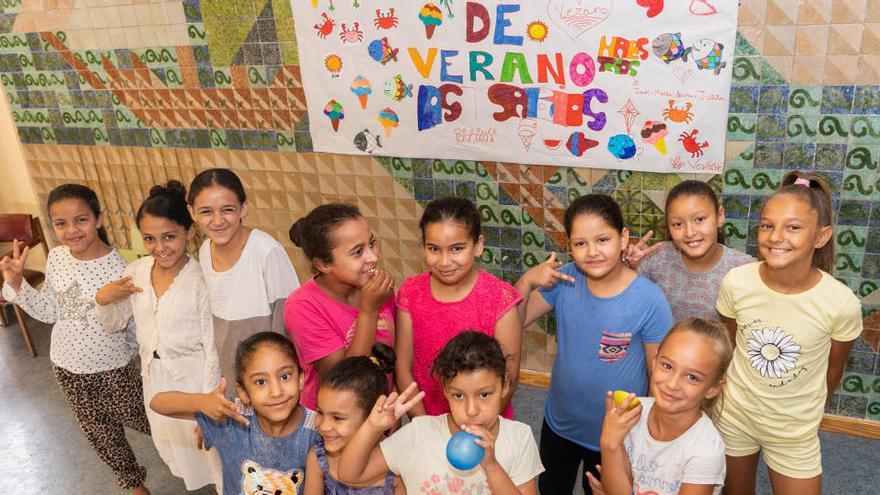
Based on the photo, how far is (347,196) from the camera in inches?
125

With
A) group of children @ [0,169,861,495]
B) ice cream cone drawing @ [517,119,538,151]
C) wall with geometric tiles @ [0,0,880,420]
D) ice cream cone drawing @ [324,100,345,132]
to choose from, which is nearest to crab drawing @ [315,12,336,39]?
wall with geometric tiles @ [0,0,880,420]

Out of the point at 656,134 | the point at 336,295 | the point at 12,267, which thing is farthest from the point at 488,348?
the point at 12,267

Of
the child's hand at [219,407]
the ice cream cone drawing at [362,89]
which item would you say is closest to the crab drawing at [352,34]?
the ice cream cone drawing at [362,89]

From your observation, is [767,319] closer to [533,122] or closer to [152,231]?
[533,122]

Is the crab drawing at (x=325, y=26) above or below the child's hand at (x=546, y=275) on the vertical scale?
above

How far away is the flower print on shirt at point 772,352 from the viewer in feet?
5.45

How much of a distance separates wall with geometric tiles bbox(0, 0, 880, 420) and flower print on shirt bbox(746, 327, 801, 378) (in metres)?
0.96

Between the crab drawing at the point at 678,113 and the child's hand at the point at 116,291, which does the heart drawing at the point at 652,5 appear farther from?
the child's hand at the point at 116,291

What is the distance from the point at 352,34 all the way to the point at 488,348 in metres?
1.83

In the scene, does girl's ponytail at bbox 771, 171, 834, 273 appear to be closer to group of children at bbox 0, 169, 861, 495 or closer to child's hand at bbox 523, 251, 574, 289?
group of children at bbox 0, 169, 861, 495

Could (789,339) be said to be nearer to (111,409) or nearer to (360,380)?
(360,380)

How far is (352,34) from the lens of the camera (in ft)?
9.39

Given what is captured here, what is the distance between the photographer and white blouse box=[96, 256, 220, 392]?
2.08 metres

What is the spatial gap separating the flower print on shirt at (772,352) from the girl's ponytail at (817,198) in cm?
27
